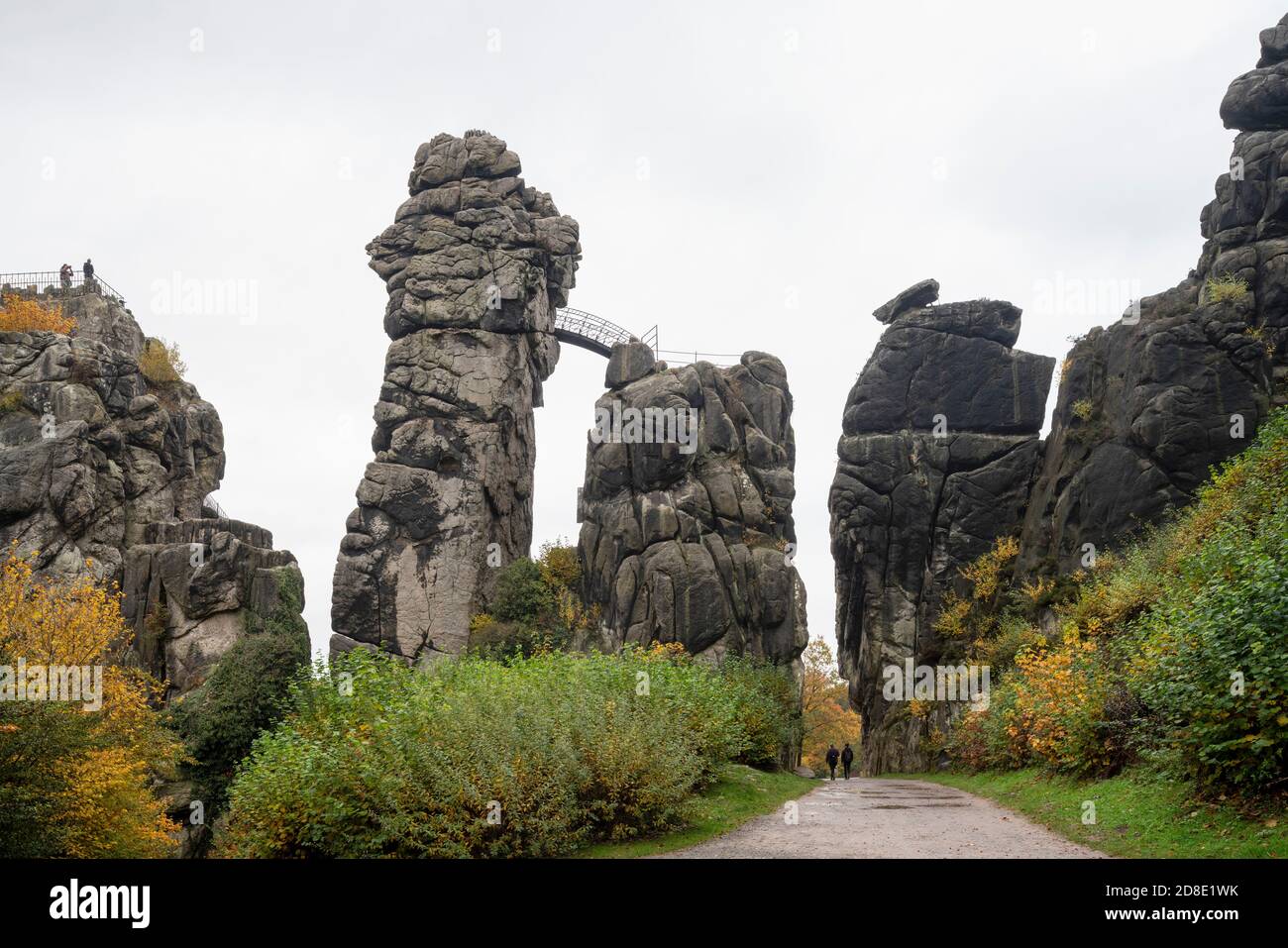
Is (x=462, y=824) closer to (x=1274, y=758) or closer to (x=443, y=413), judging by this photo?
(x=1274, y=758)

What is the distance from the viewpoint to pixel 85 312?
2346 inches

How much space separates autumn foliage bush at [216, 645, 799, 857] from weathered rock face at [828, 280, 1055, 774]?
28387 mm

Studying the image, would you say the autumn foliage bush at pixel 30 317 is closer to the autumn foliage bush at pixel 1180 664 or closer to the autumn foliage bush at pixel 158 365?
the autumn foliage bush at pixel 158 365

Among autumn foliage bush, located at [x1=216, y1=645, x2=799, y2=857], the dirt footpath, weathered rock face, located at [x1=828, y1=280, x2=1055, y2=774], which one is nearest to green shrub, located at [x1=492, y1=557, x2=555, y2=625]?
weathered rock face, located at [x1=828, y1=280, x2=1055, y2=774]

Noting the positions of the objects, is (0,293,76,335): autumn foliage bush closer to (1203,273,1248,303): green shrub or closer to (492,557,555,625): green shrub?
(492,557,555,625): green shrub

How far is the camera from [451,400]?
51969 mm

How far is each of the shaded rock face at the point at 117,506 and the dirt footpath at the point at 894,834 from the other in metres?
32.4

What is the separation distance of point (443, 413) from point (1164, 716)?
134ft

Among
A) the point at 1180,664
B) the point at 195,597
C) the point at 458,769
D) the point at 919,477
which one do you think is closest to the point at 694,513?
the point at 919,477

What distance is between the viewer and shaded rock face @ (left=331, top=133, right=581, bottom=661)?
49438 mm

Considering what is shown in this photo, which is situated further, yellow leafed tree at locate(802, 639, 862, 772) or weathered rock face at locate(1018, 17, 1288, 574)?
yellow leafed tree at locate(802, 639, 862, 772)

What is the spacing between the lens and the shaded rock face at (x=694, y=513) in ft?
145

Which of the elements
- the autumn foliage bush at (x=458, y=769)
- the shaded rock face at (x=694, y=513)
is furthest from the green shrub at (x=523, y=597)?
the autumn foliage bush at (x=458, y=769)

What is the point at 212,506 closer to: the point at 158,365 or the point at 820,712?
the point at 158,365
